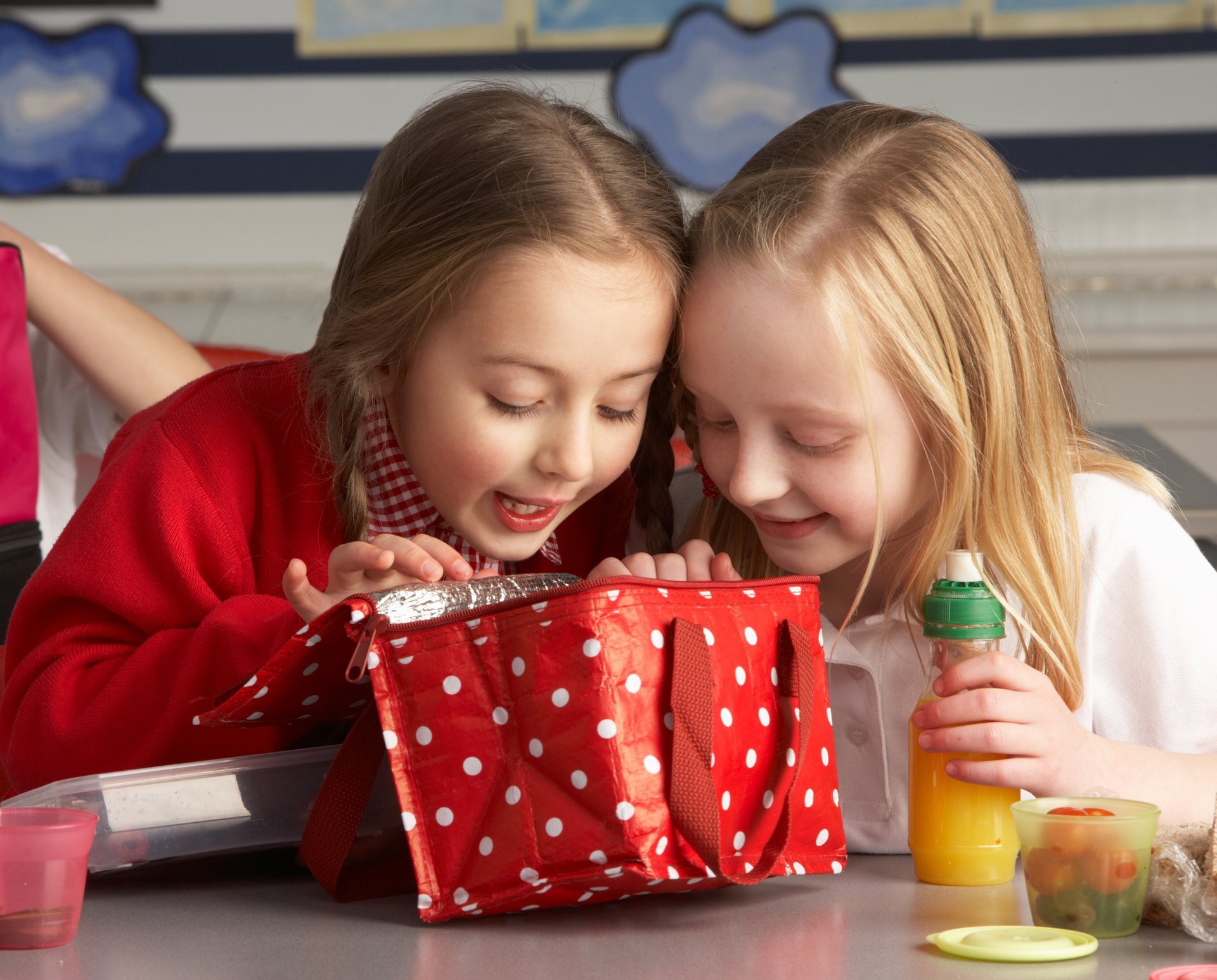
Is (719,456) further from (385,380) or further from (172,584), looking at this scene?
(172,584)

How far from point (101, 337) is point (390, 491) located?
73 centimetres

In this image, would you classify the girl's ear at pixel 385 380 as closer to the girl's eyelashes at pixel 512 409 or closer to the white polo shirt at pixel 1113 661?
the girl's eyelashes at pixel 512 409

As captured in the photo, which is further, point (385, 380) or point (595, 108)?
point (595, 108)

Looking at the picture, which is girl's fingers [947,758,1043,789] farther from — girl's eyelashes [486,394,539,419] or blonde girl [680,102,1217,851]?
girl's eyelashes [486,394,539,419]

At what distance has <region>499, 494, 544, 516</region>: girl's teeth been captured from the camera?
3.60ft

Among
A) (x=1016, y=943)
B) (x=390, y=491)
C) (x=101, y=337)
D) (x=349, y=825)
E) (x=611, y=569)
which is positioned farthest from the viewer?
(x=101, y=337)

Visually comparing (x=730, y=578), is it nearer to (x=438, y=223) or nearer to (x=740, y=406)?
(x=740, y=406)

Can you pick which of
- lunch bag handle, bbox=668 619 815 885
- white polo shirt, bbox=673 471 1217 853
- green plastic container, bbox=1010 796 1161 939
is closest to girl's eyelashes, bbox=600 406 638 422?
white polo shirt, bbox=673 471 1217 853

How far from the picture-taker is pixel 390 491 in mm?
1158

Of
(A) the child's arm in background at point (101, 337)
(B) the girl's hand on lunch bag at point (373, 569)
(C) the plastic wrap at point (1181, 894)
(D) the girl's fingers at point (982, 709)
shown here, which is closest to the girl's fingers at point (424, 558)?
(B) the girl's hand on lunch bag at point (373, 569)

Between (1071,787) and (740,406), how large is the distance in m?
0.34

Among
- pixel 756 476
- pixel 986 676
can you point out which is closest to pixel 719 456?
pixel 756 476

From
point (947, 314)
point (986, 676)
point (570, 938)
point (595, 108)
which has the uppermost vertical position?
point (595, 108)

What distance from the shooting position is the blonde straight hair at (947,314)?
101cm
